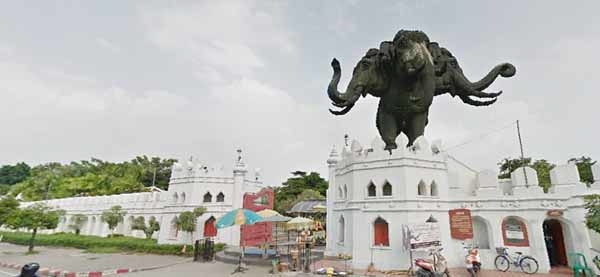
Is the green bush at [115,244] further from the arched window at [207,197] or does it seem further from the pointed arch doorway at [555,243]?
the pointed arch doorway at [555,243]

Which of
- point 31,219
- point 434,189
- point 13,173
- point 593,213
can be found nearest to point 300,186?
point 31,219

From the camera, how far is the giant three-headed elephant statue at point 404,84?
13422 mm

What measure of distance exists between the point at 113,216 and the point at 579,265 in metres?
28.5

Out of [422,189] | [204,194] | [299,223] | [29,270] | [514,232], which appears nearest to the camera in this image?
[29,270]

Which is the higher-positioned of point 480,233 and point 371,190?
point 371,190

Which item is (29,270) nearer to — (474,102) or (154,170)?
(474,102)

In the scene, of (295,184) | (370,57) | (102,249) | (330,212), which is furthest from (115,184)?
(370,57)

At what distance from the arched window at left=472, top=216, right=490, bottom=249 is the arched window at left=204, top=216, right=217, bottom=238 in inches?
578

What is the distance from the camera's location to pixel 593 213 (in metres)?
10.1

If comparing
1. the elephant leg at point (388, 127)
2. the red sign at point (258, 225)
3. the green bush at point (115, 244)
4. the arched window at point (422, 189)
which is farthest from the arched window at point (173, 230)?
the arched window at point (422, 189)

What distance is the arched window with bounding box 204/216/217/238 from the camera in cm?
1997

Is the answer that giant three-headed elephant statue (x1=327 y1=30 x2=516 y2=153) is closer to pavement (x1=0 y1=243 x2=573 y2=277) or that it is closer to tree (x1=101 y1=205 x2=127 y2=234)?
pavement (x1=0 y1=243 x2=573 y2=277)

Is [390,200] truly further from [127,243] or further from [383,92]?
[127,243]

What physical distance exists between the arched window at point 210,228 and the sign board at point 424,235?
42.5 feet
